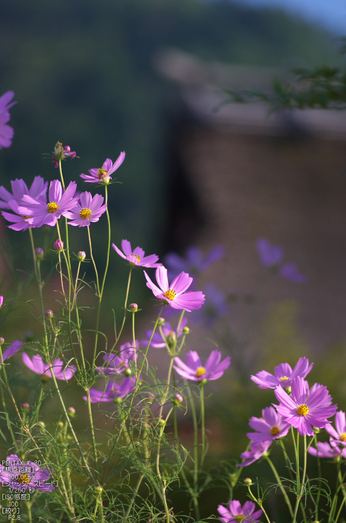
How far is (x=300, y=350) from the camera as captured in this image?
2012 mm

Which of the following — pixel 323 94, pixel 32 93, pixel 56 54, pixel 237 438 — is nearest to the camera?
pixel 323 94

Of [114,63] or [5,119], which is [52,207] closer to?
[5,119]

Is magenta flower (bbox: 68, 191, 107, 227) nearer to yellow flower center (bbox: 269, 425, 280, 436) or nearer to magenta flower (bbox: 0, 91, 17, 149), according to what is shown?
magenta flower (bbox: 0, 91, 17, 149)

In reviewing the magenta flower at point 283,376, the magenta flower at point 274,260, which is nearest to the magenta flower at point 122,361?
the magenta flower at point 283,376

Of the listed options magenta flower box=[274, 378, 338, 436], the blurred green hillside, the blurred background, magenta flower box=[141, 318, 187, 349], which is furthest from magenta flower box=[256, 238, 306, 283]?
the blurred green hillside

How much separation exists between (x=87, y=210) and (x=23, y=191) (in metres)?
0.09

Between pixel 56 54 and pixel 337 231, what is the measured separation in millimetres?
18553

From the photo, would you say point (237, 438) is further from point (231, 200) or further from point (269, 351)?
point (231, 200)

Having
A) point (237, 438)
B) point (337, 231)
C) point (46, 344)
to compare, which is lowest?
point (337, 231)

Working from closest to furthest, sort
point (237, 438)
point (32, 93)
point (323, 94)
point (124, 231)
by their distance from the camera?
point (323, 94)
point (237, 438)
point (124, 231)
point (32, 93)

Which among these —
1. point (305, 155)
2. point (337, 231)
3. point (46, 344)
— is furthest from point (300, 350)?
point (305, 155)

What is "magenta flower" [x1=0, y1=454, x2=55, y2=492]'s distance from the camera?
45 cm

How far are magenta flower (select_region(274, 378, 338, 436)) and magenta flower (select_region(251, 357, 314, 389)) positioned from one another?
0.02 metres

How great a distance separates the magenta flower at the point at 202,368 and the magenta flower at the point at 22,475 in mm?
160
